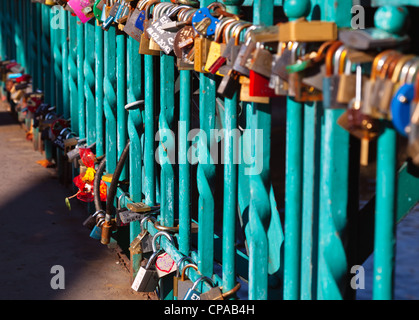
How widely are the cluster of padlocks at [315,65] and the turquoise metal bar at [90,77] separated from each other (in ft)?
5.43

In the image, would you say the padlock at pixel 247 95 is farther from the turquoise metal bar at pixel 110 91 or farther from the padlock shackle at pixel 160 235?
the turquoise metal bar at pixel 110 91

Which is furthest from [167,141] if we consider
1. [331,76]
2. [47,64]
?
[47,64]

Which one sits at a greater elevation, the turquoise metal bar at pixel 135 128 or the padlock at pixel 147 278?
the turquoise metal bar at pixel 135 128

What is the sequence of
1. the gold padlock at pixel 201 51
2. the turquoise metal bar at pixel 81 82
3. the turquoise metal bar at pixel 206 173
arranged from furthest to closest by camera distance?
the turquoise metal bar at pixel 81 82
the turquoise metal bar at pixel 206 173
the gold padlock at pixel 201 51

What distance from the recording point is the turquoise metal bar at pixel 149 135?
3.06 m

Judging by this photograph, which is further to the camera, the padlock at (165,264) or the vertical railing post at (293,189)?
the padlock at (165,264)

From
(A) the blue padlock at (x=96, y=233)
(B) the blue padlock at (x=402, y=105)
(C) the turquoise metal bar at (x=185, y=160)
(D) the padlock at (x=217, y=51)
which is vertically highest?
(D) the padlock at (x=217, y=51)

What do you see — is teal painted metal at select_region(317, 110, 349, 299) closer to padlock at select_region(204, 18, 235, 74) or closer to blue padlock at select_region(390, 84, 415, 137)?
blue padlock at select_region(390, 84, 415, 137)

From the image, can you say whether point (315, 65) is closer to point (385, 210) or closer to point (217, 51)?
point (385, 210)

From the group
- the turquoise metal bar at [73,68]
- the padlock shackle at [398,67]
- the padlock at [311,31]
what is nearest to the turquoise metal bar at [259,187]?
the padlock at [311,31]

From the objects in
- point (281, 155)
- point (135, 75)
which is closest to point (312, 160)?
point (135, 75)

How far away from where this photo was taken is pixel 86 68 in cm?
407

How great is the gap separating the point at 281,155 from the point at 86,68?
4.41m
